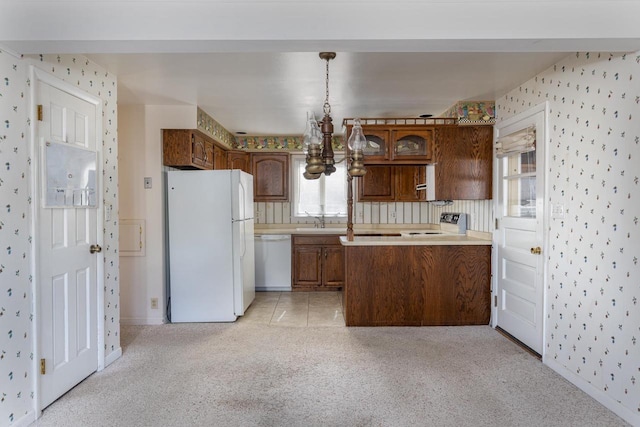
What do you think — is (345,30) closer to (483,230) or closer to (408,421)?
(408,421)

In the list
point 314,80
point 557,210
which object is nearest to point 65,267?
point 314,80

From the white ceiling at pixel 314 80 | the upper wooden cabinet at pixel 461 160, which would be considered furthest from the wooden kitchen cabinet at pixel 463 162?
the white ceiling at pixel 314 80

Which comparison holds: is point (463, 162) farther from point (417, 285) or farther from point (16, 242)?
point (16, 242)

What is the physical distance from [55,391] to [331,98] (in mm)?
3083

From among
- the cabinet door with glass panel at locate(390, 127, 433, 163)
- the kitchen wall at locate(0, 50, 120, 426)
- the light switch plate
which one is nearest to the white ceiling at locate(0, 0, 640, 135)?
the kitchen wall at locate(0, 50, 120, 426)

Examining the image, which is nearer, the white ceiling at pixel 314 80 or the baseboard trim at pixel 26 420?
the baseboard trim at pixel 26 420

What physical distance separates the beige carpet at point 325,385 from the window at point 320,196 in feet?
8.57

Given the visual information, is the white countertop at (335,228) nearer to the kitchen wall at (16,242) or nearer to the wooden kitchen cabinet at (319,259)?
the wooden kitchen cabinet at (319,259)

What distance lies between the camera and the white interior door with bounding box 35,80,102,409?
2.15m

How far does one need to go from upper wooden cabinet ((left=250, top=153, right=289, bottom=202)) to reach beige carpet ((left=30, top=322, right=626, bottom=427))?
100 inches

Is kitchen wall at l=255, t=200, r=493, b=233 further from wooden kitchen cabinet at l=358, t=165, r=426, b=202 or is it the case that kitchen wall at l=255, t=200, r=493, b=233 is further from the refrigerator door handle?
the refrigerator door handle

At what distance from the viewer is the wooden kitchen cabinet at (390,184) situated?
17.0 ft

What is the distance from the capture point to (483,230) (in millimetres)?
3900


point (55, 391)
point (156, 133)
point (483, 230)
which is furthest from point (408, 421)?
point (156, 133)
